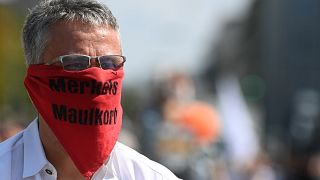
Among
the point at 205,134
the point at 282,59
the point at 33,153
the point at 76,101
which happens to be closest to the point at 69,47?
the point at 76,101

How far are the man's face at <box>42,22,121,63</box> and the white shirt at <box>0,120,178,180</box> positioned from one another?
1.07ft

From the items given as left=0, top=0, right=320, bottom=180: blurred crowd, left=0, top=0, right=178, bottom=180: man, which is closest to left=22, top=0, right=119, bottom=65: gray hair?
left=0, top=0, right=178, bottom=180: man

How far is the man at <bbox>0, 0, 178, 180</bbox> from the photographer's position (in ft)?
12.3

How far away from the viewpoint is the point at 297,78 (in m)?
70.7

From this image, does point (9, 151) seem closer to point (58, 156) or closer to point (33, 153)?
point (33, 153)

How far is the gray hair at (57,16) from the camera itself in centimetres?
382

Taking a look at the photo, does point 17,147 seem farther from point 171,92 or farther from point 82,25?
point 171,92

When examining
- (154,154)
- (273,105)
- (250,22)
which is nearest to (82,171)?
(154,154)

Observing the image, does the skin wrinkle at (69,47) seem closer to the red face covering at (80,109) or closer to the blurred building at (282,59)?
the red face covering at (80,109)

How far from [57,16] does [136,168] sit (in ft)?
2.12

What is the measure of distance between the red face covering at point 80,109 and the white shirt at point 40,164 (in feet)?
0.25

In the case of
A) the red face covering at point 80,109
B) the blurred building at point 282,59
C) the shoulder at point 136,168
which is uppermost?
the red face covering at point 80,109

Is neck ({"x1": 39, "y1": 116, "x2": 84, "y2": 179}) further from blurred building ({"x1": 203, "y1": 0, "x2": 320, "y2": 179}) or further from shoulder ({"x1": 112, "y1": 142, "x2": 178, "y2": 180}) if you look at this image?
blurred building ({"x1": 203, "y1": 0, "x2": 320, "y2": 179})

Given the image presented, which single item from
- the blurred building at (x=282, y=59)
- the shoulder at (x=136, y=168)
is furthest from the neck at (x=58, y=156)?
the blurred building at (x=282, y=59)
